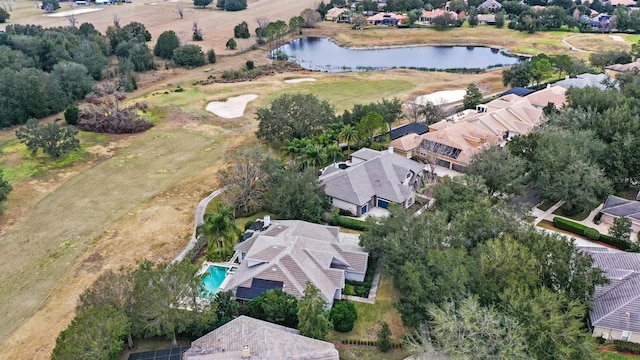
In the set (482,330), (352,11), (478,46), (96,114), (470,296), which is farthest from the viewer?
(352,11)

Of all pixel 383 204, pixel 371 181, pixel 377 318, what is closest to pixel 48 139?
pixel 371 181

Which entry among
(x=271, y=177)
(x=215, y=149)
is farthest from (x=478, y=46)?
(x=271, y=177)

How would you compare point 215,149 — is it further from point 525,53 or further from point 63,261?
point 525,53

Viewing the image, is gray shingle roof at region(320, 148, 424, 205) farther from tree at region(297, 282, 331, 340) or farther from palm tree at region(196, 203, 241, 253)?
tree at region(297, 282, 331, 340)

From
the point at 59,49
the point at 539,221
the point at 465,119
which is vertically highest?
the point at 59,49

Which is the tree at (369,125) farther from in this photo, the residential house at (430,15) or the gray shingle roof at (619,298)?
the residential house at (430,15)

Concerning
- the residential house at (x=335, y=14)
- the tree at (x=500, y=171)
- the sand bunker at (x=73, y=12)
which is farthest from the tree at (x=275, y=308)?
the sand bunker at (x=73, y=12)

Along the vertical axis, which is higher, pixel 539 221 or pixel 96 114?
pixel 96 114

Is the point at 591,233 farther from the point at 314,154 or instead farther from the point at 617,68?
the point at 617,68
